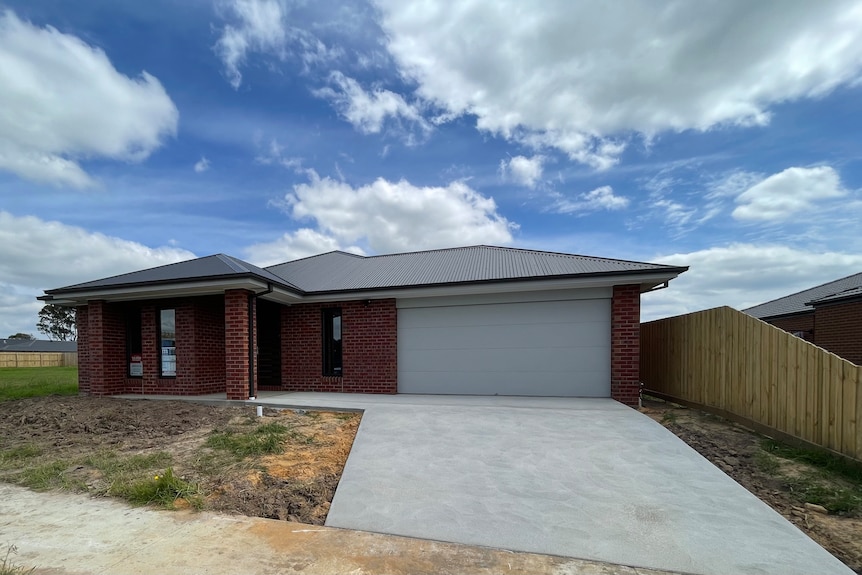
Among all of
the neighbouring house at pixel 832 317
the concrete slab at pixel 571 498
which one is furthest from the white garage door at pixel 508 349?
the neighbouring house at pixel 832 317

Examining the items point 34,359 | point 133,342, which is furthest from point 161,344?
point 34,359

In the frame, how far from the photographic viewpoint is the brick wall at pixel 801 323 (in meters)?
16.9

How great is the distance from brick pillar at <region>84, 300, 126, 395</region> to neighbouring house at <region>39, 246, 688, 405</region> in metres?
0.03

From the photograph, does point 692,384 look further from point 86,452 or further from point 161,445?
point 86,452

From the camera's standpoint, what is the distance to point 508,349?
394 inches

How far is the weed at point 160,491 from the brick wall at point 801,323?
21033 millimetres

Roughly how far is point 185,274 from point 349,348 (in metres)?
4.17

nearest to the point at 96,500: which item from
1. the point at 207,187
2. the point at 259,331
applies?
the point at 259,331

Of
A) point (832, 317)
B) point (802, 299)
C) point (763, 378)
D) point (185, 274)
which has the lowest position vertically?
point (763, 378)

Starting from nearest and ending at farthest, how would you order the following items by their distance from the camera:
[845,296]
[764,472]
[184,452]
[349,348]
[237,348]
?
1. [764,472]
2. [184,452]
3. [237,348]
4. [349,348]
5. [845,296]

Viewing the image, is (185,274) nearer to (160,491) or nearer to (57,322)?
(160,491)

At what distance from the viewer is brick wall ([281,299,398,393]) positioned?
1067 centimetres

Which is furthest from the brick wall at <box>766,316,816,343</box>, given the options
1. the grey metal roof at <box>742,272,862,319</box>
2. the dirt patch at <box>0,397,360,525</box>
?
the dirt patch at <box>0,397,360,525</box>

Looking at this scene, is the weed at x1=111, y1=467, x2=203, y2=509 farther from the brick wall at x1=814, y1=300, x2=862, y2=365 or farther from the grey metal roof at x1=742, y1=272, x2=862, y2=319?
the grey metal roof at x1=742, y1=272, x2=862, y2=319
